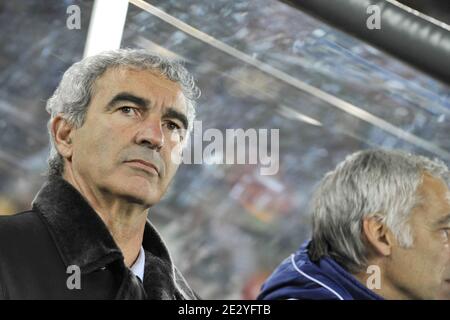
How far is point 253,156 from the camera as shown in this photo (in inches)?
97.9

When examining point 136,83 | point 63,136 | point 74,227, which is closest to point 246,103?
point 136,83

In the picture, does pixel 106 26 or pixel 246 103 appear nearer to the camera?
pixel 106 26

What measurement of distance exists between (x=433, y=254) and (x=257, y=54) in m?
1.00

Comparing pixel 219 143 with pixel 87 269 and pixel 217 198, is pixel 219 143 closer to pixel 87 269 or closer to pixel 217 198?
pixel 217 198

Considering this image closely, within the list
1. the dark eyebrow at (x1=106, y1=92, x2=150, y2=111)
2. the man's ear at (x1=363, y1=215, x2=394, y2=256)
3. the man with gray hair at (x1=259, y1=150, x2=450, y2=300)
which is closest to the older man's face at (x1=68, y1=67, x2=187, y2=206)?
the dark eyebrow at (x1=106, y1=92, x2=150, y2=111)

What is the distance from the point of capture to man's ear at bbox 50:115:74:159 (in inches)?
80.7

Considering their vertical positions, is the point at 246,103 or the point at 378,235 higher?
the point at 246,103

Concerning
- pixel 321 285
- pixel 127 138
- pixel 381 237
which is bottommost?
pixel 321 285

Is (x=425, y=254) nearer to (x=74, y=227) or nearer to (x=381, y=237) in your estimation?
(x=381, y=237)

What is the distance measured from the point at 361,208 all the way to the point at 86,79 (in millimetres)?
786

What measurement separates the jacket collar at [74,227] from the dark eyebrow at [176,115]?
317 mm

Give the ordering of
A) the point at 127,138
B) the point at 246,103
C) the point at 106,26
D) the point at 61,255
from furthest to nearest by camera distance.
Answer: the point at 246,103
the point at 106,26
the point at 127,138
the point at 61,255

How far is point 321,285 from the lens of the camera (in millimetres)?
1978
